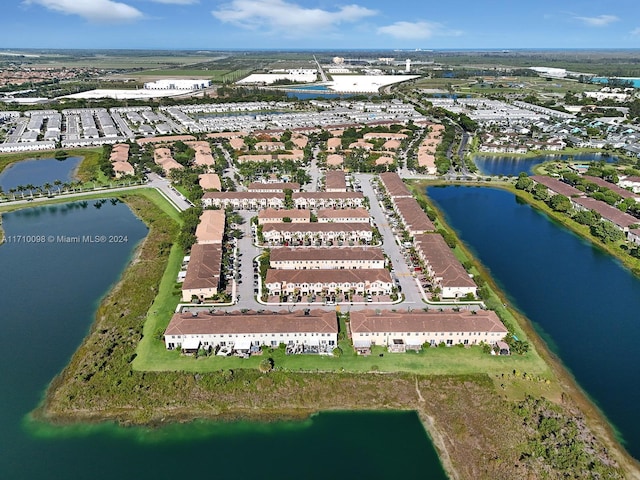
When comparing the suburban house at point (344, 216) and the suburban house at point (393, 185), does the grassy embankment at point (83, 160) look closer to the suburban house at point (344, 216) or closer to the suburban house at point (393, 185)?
the suburban house at point (344, 216)

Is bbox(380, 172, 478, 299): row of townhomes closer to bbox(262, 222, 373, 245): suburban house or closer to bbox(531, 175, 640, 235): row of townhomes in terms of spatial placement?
bbox(262, 222, 373, 245): suburban house

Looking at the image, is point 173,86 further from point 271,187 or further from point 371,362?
point 371,362

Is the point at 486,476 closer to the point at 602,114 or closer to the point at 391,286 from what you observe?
the point at 391,286

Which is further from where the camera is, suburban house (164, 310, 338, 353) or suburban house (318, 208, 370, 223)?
suburban house (318, 208, 370, 223)

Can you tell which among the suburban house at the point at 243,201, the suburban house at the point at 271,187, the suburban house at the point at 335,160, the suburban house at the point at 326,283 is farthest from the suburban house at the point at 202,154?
the suburban house at the point at 326,283

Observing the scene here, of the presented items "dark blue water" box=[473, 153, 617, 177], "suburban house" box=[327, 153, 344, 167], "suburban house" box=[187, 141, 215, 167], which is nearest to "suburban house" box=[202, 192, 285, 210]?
"suburban house" box=[187, 141, 215, 167]

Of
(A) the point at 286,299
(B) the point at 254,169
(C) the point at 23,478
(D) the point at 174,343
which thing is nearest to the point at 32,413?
(C) the point at 23,478
